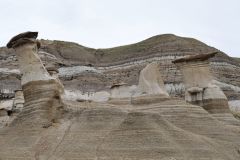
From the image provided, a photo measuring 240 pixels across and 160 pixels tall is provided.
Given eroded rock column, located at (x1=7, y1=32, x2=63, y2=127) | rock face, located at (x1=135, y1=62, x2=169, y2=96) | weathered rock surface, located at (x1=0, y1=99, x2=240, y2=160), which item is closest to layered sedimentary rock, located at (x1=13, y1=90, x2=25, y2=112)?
rock face, located at (x1=135, y1=62, x2=169, y2=96)

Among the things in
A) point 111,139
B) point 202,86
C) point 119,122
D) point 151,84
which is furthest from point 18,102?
point 111,139

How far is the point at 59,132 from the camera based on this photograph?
1587cm

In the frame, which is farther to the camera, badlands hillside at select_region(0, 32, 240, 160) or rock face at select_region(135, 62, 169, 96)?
rock face at select_region(135, 62, 169, 96)

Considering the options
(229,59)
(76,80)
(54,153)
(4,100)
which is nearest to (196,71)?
(54,153)

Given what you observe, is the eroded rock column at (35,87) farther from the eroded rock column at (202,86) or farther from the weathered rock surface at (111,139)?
the eroded rock column at (202,86)

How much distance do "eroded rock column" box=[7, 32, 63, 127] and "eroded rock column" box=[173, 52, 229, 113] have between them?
25.2 feet

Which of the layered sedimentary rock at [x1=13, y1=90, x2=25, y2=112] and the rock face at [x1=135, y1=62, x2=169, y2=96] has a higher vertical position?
the rock face at [x1=135, y1=62, x2=169, y2=96]

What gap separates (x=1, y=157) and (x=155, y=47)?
40.6 meters

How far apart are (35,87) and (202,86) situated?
352 inches

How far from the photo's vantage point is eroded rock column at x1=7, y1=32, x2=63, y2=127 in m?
16.5

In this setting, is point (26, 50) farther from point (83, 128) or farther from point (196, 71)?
point (196, 71)

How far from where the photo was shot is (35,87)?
56.2 feet

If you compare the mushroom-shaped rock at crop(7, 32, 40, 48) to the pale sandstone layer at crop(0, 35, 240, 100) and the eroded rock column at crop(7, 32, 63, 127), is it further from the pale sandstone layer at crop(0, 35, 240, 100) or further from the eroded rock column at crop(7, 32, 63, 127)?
the pale sandstone layer at crop(0, 35, 240, 100)

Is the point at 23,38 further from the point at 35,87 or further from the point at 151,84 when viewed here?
the point at 151,84
